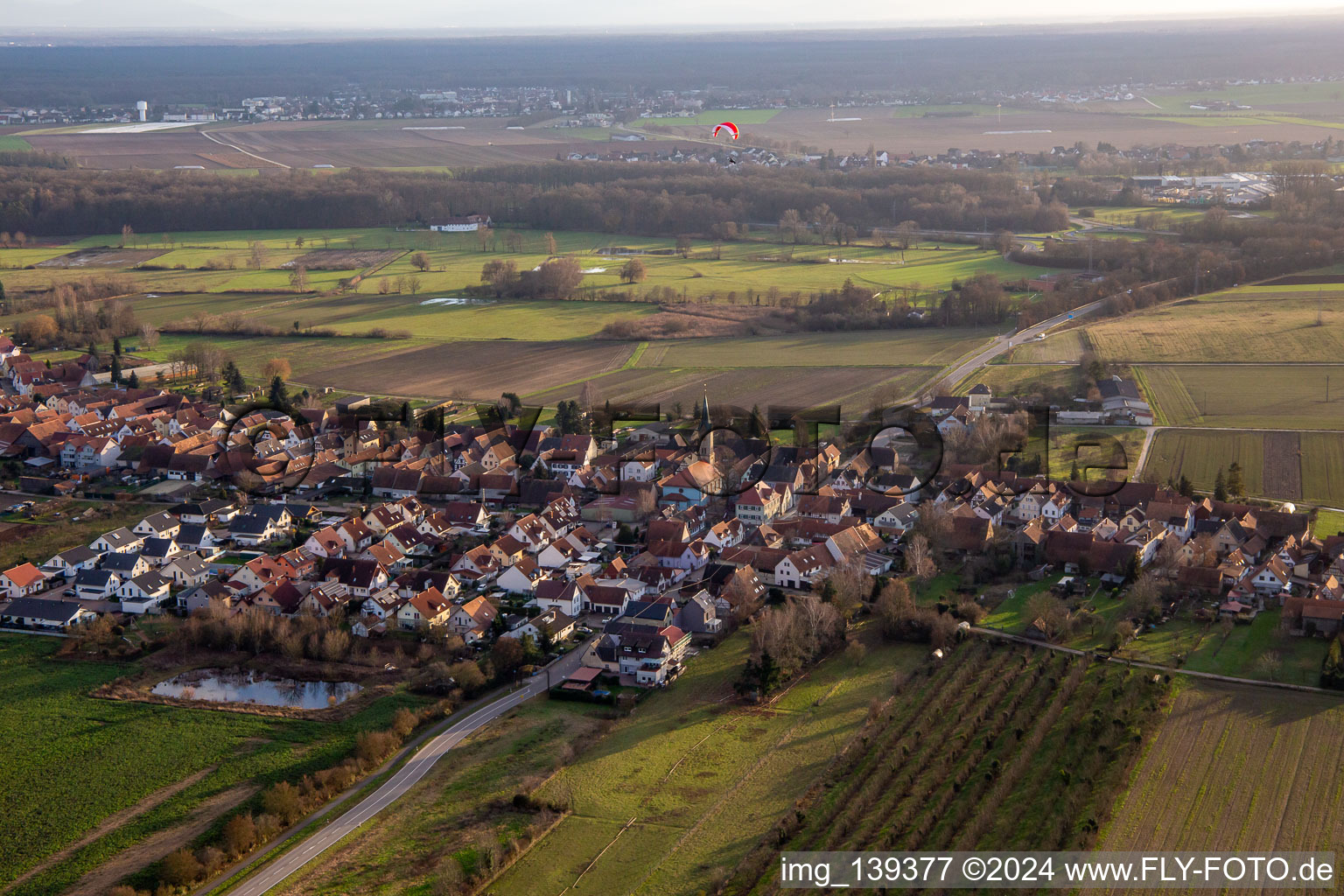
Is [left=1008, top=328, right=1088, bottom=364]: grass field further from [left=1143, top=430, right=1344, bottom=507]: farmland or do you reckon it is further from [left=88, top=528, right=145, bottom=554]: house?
[left=88, top=528, right=145, bottom=554]: house

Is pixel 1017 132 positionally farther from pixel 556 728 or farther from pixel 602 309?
pixel 556 728

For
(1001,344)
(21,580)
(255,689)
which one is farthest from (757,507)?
(1001,344)

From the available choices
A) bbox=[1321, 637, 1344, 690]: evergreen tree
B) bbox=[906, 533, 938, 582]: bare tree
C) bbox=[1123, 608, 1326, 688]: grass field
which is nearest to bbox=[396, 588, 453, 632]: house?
bbox=[906, 533, 938, 582]: bare tree

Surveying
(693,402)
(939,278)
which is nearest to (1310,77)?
(939,278)

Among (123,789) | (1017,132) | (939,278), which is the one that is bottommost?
(123,789)

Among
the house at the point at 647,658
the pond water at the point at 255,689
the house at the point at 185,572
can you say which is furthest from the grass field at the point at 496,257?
the house at the point at 647,658

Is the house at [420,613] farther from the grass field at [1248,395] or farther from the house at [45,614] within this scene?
the grass field at [1248,395]

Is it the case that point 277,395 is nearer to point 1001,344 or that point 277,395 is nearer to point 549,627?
point 549,627
